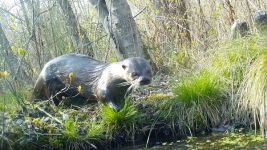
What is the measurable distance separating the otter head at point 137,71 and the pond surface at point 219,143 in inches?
26.8

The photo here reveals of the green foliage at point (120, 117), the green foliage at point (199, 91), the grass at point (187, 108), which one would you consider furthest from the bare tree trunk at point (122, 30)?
the green foliage at point (120, 117)

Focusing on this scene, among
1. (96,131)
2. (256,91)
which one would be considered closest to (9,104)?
(96,131)

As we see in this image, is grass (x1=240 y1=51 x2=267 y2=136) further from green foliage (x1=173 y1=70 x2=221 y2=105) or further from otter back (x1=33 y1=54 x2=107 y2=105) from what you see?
otter back (x1=33 y1=54 x2=107 y2=105)

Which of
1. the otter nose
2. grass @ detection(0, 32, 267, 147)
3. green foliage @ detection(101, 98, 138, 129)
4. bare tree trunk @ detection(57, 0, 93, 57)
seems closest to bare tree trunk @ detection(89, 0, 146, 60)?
bare tree trunk @ detection(57, 0, 93, 57)

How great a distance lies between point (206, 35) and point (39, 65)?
8.72 ft

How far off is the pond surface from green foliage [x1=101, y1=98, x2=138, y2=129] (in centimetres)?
26

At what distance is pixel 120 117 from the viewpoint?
195 inches

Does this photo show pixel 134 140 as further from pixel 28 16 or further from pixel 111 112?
pixel 28 16

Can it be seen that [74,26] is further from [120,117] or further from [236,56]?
[236,56]

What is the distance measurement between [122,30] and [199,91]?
2.12m

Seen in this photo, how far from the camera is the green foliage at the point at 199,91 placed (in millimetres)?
5148

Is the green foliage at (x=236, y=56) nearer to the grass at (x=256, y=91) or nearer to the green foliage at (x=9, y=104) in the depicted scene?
the grass at (x=256, y=91)

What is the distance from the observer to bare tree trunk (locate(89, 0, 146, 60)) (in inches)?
268

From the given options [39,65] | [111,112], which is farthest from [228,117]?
[39,65]
